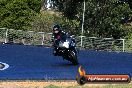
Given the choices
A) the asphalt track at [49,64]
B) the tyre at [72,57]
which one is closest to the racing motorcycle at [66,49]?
the tyre at [72,57]

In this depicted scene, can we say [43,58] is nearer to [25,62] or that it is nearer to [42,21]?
[25,62]

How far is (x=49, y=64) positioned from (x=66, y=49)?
3.23 feet

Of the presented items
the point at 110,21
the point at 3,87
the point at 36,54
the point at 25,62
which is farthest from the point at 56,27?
the point at 110,21

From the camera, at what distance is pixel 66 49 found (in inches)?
855

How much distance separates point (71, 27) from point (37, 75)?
23954mm

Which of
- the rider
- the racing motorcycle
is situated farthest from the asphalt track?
the rider

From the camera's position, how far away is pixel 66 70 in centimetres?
1961

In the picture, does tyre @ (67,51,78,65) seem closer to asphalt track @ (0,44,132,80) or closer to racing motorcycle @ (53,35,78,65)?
racing motorcycle @ (53,35,78,65)

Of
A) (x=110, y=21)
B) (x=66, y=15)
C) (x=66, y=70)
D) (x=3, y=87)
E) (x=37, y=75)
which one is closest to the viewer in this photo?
(x=3, y=87)

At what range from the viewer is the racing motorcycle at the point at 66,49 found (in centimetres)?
2161

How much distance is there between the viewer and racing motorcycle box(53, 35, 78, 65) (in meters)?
21.6

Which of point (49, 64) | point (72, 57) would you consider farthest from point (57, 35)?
point (49, 64)

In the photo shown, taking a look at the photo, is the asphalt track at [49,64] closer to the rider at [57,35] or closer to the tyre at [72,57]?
the tyre at [72,57]

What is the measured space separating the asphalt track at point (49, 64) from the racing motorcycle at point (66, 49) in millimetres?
316
